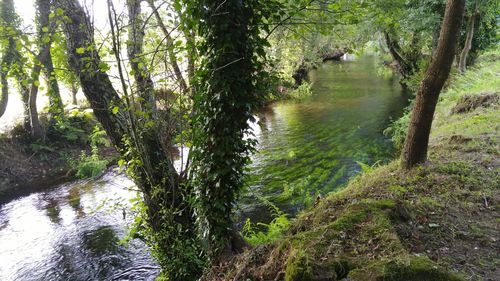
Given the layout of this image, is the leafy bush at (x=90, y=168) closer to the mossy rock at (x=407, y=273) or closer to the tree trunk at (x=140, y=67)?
the tree trunk at (x=140, y=67)

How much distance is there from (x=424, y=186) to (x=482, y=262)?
2.10 meters

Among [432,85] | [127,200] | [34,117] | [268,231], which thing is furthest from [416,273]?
[34,117]

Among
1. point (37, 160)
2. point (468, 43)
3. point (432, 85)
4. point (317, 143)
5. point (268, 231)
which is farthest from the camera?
point (468, 43)

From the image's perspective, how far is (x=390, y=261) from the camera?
3.22 metres

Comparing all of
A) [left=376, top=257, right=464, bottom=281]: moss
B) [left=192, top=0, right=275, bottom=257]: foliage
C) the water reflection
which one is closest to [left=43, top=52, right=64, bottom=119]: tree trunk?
the water reflection

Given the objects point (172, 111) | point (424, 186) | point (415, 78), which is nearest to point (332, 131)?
point (415, 78)

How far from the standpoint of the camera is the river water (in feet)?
23.3

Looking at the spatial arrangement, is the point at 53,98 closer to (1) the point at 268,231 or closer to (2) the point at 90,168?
(1) the point at 268,231

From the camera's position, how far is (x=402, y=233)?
401 centimetres

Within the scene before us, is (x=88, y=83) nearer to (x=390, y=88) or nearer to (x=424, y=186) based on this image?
(x=424, y=186)

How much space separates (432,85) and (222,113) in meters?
3.66

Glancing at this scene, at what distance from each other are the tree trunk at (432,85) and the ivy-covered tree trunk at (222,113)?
10.2ft

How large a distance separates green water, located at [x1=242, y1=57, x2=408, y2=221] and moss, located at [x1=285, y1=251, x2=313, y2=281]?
161 centimetres

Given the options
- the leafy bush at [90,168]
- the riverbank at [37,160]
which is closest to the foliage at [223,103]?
the riverbank at [37,160]
